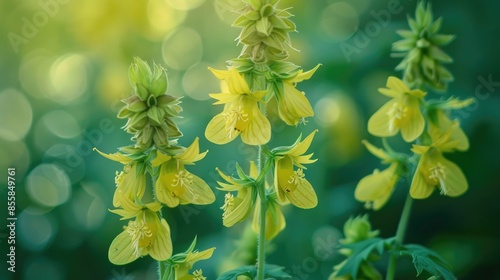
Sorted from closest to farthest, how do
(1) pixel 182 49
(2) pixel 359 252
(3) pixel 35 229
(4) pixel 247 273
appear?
(4) pixel 247 273 < (2) pixel 359 252 < (3) pixel 35 229 < (1) pixel 182 49

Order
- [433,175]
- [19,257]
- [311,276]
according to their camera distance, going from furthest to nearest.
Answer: [19,257], [311,276], [433,175]

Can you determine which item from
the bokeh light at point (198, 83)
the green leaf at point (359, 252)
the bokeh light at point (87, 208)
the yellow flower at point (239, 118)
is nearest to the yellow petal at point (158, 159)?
the yellow flower at point (239, 118)

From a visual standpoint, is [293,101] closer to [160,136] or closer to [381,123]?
[160,136]

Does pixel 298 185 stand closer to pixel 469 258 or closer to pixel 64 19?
pixel 469 258

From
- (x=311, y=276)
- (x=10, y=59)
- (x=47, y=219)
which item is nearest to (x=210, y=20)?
(x=10, y=59)

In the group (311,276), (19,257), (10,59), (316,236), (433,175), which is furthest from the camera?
(10,59)

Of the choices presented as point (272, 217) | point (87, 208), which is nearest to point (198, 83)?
point (87, 208)

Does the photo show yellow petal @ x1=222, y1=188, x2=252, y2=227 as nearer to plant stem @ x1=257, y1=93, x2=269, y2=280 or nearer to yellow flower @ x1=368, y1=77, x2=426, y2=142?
plant stem @ x1=257, y1=93, x2=269, y2=280
